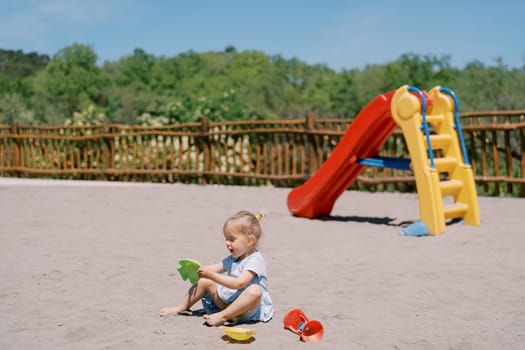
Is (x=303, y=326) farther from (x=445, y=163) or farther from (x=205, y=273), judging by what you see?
(x=445, y=163)

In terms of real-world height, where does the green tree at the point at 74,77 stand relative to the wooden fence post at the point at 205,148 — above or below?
above

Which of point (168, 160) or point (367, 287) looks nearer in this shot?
point (367, 287)

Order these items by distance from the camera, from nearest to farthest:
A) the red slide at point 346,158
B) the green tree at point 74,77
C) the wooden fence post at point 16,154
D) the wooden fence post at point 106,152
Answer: the red slide at point 346,158 → the wooden fence post at point 106,152 → the wooden fence post at point 16,154 → the green tree at point 74,77

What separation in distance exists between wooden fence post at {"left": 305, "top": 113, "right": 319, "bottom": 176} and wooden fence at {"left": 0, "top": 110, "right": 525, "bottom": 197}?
0.02 m

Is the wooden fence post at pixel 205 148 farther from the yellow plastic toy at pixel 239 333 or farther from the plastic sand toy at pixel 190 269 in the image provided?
the yellow plastic toy at pixel 239 333

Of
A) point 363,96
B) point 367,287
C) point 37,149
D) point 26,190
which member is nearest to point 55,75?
point 363,96

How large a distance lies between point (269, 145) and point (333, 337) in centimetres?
1051

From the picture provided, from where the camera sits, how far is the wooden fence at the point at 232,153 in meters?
11.3

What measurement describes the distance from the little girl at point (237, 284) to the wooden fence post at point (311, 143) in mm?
9069

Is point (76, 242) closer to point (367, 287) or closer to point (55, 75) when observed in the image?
point (367, 287)

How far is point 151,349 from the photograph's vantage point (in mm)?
3234

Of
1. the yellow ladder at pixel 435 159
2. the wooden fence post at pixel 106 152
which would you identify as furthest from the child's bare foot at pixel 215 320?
the wooden fence post at pixel 106 152

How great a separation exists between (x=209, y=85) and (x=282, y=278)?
239 feet

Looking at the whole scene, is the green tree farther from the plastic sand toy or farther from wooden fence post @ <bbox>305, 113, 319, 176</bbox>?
the plastic sand toy
